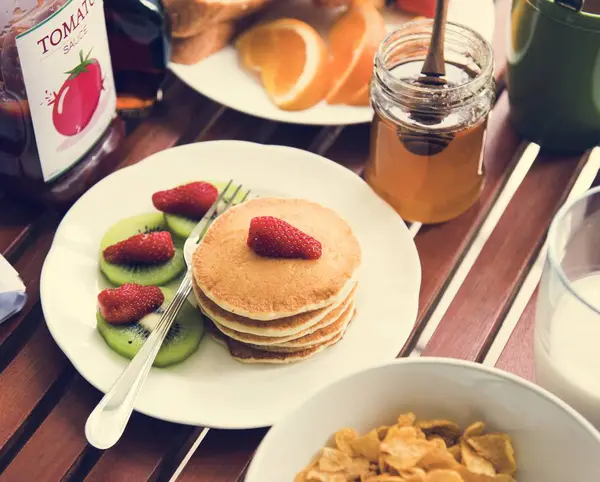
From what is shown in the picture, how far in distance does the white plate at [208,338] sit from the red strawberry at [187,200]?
1.9 inches

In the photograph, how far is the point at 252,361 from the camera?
88cm

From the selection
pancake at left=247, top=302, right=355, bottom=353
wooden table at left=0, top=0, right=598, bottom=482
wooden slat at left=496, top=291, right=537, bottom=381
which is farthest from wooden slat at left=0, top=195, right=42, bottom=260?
wooden slat at left=496, top=291, right=537, bottom=381

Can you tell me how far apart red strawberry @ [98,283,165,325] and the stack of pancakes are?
0.06 meters

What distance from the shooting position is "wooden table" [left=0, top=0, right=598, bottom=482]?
84 cm

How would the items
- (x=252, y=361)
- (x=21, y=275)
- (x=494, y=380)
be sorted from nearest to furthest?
(x=494, y=380) < (x=252, y=361) < (x=21, y=275)

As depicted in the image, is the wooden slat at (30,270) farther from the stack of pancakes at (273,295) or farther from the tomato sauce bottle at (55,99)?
the stack of pancakes at (273,295)

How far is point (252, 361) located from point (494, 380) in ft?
0.97

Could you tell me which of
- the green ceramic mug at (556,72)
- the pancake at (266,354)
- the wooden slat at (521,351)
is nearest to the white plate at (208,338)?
the pancake at (266,354)

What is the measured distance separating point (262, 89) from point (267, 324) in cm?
45

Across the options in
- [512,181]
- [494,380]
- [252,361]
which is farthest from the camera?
[512,181]

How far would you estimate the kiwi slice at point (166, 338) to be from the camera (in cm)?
88

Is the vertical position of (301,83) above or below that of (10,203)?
above

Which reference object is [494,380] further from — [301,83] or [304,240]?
[301,83]

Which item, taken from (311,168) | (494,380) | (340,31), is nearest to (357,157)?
(311,168)
